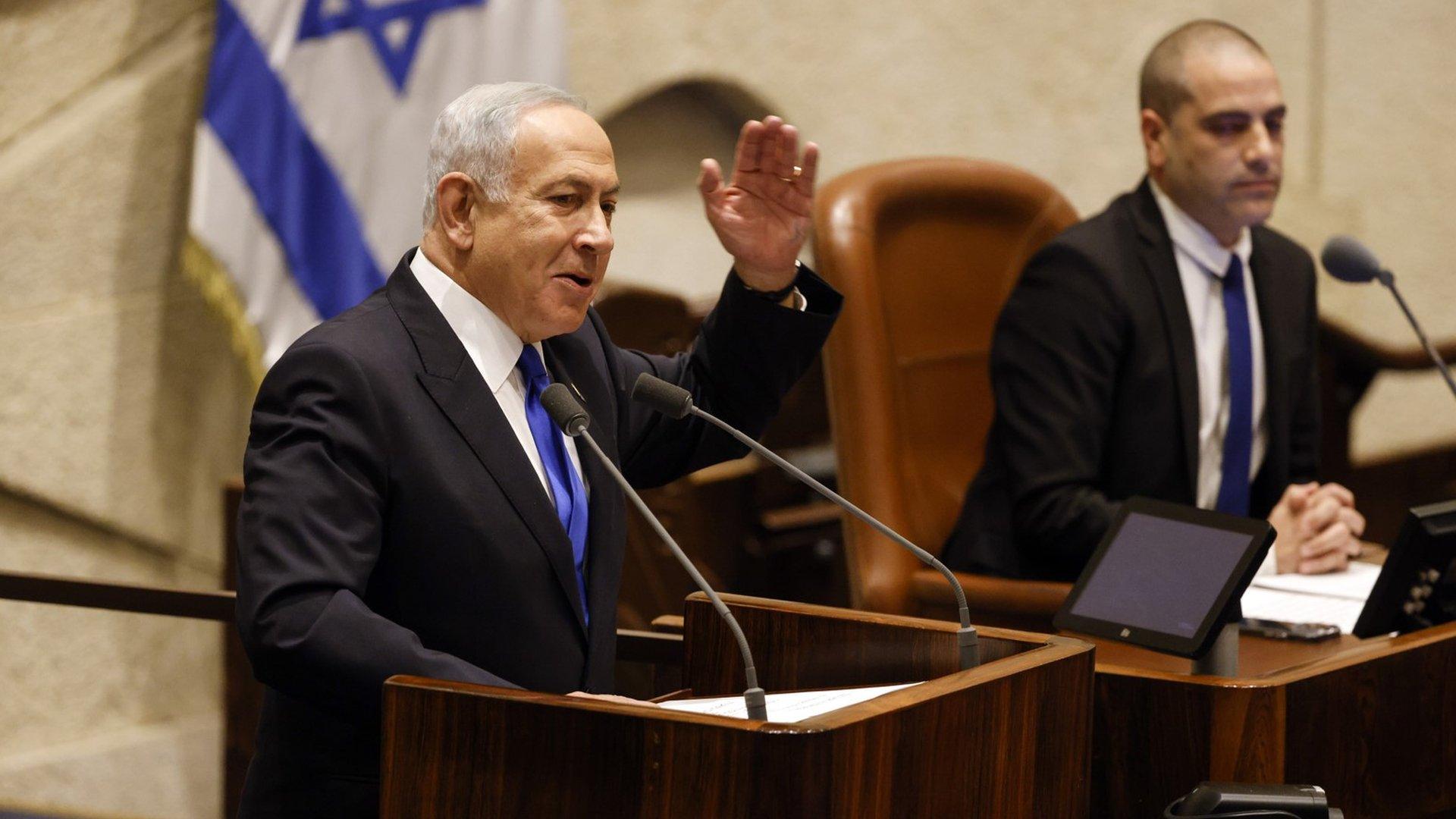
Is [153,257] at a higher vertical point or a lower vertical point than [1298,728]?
higher

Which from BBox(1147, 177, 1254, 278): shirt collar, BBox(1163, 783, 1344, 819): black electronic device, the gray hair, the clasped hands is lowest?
BBox(1163, 783, 1344, 819): black electronic device

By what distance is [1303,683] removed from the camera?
6.13ft

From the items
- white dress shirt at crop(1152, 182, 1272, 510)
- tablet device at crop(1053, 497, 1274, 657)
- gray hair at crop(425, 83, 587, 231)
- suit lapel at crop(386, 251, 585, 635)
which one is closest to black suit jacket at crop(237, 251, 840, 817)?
suit lapel at crop(386, 251, 585, 635)

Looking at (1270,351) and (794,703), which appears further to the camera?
(1270,351)

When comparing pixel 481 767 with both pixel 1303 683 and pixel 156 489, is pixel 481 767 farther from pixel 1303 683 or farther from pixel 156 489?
pixel 156 489

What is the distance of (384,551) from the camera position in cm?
173

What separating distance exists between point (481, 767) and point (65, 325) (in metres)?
2.36

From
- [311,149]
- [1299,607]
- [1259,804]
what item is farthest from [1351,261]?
[311,149]

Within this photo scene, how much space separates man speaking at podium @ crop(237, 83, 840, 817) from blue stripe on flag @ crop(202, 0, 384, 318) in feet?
4.89

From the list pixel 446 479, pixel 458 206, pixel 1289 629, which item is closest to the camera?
pixel 446 479

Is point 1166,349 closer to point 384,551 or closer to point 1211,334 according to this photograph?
point 1211,334

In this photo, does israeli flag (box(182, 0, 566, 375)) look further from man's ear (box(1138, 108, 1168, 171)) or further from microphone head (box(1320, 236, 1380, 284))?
microphone head (box(1320, 236, 1380, 284))

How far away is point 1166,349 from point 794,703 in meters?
1.59

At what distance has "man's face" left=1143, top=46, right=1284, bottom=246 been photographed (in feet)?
9.69
